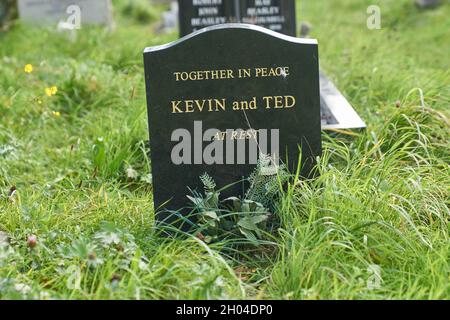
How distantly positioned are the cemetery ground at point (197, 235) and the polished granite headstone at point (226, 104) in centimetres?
26

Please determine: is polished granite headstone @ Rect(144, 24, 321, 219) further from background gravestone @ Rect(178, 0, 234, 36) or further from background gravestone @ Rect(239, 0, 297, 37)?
background gravestone @ Rect(239, 0, 297, 37)

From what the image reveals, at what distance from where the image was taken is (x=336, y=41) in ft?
23.6

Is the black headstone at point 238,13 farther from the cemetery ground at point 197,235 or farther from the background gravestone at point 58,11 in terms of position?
the background gravestone at point 58,11

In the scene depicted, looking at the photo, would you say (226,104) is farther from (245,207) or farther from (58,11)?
(58,11)

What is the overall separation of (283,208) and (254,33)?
0.87 metres

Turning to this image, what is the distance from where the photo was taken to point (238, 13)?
20.8 ft

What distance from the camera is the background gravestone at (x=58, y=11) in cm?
741

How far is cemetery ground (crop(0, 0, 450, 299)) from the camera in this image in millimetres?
2959

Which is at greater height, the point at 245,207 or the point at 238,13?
the point at 238,13

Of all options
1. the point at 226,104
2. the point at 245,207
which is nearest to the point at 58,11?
the point at 226,104

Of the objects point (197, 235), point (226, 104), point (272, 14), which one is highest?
point (272, 14)

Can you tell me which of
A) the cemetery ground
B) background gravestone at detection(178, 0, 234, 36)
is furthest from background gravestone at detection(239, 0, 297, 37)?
the cemetery ground

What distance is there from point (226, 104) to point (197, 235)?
69 cm

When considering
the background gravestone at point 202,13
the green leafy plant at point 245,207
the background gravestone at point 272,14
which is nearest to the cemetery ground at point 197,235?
the green leafy plant at point 245,207
